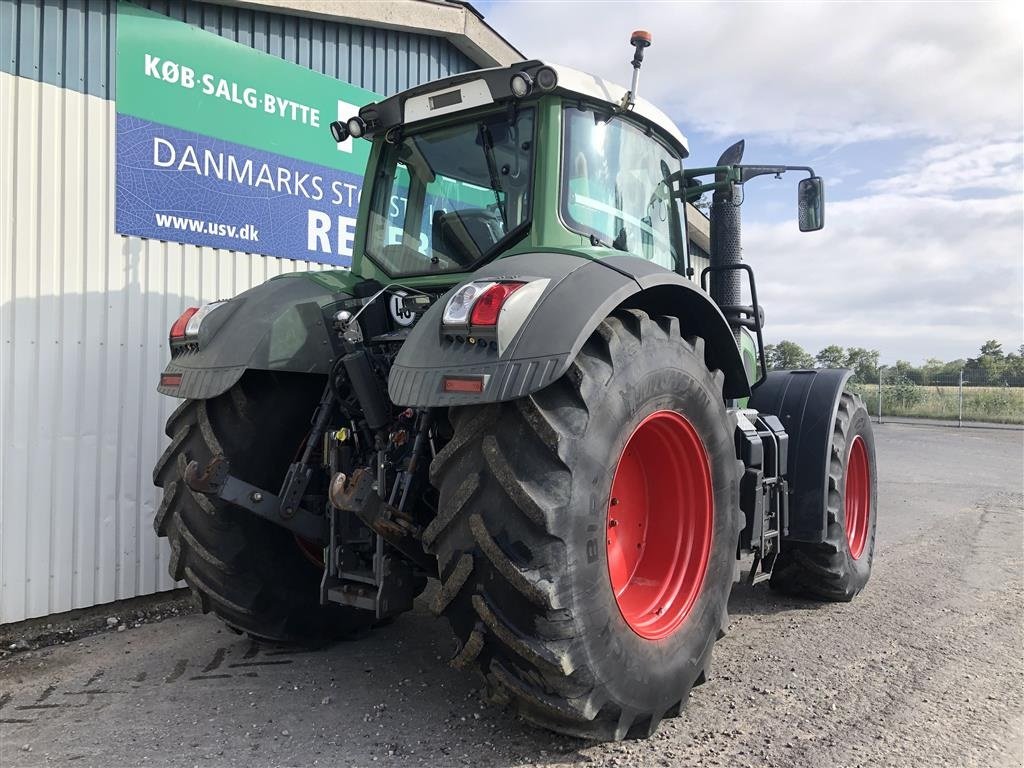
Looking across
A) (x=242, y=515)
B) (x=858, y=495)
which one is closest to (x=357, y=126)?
(x=242, y=515)

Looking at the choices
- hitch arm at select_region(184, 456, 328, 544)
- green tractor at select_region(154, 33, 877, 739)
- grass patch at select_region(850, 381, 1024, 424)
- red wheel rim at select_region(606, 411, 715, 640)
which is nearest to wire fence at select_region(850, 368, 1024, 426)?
grass patch at select_region(850, 381, 1024, 424)

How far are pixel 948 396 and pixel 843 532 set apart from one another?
75.5 ft

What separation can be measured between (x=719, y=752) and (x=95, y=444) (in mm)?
3749

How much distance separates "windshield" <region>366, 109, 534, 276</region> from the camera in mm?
3154

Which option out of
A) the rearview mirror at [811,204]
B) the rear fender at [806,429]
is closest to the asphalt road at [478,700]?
the rear fender at [806,429]

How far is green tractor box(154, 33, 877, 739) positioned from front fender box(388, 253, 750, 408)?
0.03 feet

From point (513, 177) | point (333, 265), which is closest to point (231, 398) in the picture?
point (513, 177)

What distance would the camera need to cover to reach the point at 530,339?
2.25 meters

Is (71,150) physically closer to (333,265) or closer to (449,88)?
(333,265)

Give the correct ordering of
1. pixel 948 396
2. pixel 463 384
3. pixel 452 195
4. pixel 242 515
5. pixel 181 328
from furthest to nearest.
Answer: pixel 948 396 < pixel 452 195 < pixel 181 328 < pixel 242 515 < pixel 463 384

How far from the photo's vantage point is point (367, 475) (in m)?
2.60

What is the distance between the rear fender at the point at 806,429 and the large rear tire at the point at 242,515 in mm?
2700

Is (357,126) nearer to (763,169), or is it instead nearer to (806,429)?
(763,169)

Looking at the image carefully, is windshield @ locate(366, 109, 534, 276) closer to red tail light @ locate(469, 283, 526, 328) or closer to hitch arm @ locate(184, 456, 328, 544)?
red tail light @ locate(469, 283, 526, 328)
